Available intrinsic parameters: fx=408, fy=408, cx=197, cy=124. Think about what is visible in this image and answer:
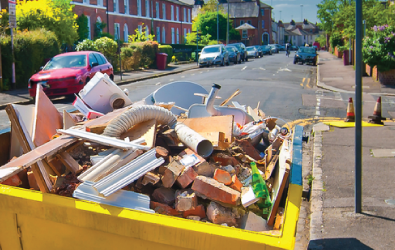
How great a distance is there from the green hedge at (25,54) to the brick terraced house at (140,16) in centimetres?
1817

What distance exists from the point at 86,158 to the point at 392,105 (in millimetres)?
13740

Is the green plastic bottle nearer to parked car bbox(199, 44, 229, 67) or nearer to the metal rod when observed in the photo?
the metal rod

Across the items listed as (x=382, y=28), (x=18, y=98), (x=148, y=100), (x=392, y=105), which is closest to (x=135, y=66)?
(x=18, y=98)

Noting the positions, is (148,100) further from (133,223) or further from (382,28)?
(382,28)

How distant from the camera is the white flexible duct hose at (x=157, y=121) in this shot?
332 centimetres

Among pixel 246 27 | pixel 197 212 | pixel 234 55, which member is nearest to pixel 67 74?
pixel 197 212

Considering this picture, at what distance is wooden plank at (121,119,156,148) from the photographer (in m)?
3.31

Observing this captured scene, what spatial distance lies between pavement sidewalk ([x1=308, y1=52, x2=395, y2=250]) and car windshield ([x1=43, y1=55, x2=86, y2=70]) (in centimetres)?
1044

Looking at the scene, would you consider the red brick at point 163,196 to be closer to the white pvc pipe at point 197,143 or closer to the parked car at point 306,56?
the white pvc pipe at point 197,143

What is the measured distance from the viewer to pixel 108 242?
2604mm

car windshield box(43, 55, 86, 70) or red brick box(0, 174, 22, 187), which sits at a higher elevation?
car windshield box(43, 55, 86, 70)

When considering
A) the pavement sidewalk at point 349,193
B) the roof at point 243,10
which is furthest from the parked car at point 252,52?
the roof at point 243,10

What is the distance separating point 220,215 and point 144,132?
1047mm

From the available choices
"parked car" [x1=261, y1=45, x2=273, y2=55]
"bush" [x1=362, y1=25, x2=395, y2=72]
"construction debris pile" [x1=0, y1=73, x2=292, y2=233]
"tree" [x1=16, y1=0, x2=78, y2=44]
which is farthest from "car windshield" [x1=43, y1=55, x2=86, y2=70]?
"parked car" [x1=261, y1=45, x2=273, y2=55]
